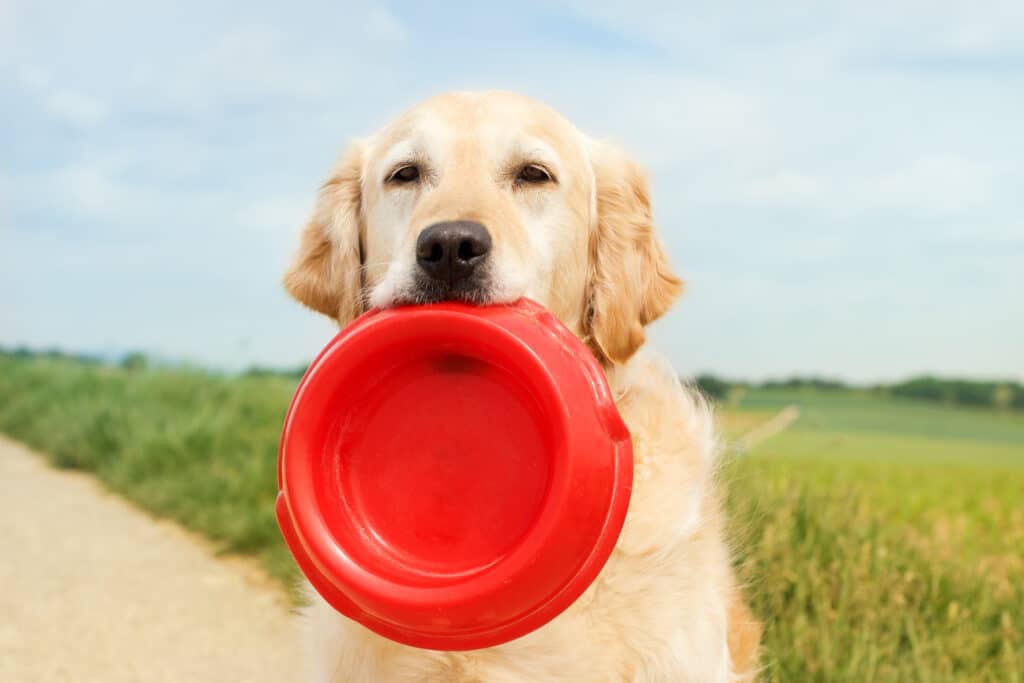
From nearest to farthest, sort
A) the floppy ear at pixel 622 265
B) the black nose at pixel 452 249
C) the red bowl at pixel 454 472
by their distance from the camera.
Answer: the red bowl at pixel 454 472
the black nose at pixel 452 249
the floppy ear at pixel 622 265

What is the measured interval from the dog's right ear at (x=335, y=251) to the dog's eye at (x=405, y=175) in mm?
329

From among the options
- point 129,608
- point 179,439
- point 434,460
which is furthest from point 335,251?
point 179,439

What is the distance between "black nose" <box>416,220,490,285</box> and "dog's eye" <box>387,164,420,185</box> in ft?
1.89

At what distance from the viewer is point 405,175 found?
3.37 metres

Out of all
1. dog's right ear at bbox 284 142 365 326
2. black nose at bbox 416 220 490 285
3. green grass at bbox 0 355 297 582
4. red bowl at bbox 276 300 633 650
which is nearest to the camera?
red bowl at bbox 276 300 633 650

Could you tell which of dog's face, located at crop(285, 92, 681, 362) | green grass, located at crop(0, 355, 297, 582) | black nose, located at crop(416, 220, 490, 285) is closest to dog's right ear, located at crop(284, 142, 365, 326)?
dog's face, located at crop(285, 92, 681, 362)

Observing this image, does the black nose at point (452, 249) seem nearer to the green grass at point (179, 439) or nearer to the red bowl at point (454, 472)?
the red bowl at point (454, 472)

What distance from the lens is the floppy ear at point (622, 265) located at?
3287 mm

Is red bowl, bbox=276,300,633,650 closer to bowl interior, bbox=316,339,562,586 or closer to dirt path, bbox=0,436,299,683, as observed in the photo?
bowl interior, bbox=316,339,562,586

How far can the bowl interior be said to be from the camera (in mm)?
2721

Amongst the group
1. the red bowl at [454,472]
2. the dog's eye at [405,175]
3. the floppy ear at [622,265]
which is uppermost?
the dog's eye at [405,175]

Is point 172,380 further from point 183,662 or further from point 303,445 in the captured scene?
point 303,445

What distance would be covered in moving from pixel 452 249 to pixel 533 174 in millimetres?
662

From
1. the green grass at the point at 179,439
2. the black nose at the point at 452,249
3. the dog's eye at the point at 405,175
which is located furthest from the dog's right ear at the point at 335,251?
the green grass at the point at 179,439
